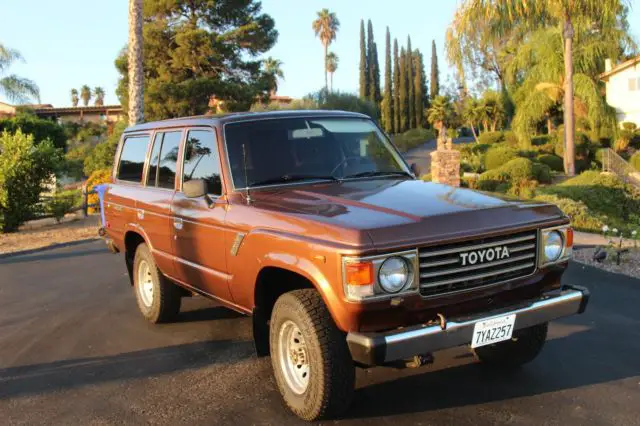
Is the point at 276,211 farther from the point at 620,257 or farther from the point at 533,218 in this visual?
the point at 620,257

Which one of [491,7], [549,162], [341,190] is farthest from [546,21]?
[341,190]

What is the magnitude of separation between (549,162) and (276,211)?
27.8 meters

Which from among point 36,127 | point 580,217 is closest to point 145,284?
point 580,217

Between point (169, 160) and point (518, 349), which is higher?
point (169, 160)

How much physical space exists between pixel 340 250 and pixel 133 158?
3756 mm

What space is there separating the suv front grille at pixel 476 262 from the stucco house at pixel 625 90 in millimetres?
37687

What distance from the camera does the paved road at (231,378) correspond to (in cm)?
408

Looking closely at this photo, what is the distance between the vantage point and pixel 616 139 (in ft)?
109

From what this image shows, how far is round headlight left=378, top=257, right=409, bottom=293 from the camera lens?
3.47 meters

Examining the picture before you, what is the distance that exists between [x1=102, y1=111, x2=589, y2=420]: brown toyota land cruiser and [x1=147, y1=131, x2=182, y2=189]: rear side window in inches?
0.9

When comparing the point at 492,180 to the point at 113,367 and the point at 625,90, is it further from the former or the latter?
the point at 625,90

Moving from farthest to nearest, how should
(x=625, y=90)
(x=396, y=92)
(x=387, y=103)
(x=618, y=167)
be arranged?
(x=396, y=92)
(x=387, y=103)
(x=625, y=90)
(x=618, y=167)

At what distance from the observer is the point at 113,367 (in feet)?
16.8

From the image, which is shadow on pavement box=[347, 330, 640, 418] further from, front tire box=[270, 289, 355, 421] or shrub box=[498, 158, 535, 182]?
shrub box=[498, 158, 535, 182]
